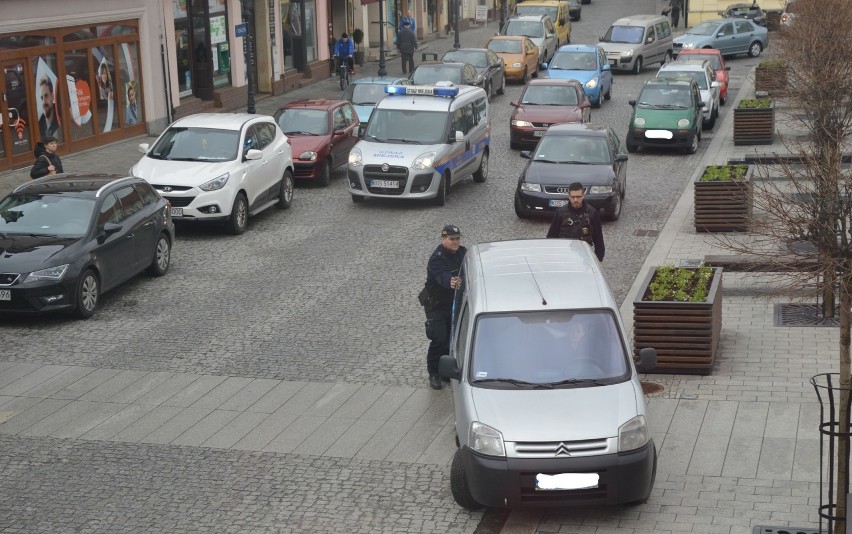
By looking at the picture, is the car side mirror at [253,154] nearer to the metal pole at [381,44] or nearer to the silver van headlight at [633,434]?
the silver van headlight at [633,434]

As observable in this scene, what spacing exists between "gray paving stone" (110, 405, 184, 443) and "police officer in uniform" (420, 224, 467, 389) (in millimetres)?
2622

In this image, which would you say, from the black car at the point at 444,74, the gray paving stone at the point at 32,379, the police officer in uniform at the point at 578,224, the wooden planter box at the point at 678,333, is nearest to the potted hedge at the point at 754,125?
the black car at the point at 444,74

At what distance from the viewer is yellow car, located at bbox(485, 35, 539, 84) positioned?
42156 mm

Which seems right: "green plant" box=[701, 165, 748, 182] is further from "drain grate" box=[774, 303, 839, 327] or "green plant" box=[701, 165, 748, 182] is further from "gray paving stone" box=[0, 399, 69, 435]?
"gray paving stone" box=[0, 399, 69, 435]

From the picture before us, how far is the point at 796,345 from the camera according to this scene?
14.4 m

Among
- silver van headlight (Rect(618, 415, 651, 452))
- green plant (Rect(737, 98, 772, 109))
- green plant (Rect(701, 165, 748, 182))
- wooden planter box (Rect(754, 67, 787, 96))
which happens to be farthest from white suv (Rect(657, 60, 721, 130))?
silver van headlight (Rect(618, 415, 651, 452))

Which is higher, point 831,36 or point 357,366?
point 831,36

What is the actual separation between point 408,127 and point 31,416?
41.8 feet

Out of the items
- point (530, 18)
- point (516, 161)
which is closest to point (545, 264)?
point (516, 161)

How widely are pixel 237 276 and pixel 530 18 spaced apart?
31.4 m

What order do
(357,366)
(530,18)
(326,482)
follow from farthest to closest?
(530,18) → (357,366) → (326,482)

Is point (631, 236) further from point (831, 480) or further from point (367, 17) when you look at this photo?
point (367, 17)

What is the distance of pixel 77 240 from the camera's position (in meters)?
16.3

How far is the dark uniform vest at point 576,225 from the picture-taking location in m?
14.8
